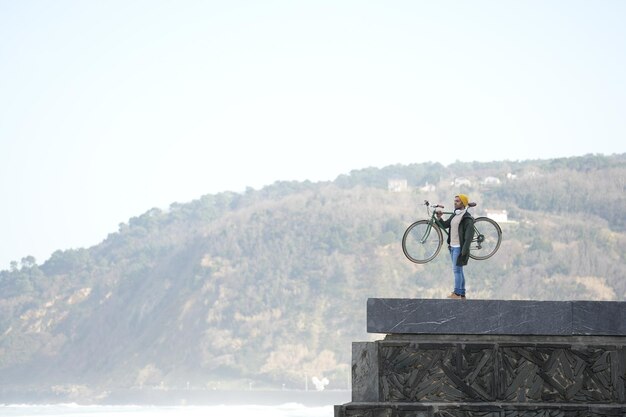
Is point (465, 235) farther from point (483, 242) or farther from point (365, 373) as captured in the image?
point (483, 242)

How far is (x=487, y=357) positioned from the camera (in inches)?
637

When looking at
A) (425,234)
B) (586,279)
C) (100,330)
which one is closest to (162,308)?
(100,330)

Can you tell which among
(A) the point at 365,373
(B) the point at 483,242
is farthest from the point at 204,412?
(A) the point at 365,373

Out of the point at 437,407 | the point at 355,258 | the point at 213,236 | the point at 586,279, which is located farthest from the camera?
the point at 213,236

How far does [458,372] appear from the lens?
16.2 metres

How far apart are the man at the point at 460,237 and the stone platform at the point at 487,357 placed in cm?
188

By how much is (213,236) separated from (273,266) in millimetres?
11718

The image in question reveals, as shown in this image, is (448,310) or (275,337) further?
(275,337)

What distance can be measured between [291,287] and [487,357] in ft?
541

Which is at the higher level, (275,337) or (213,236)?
(213,236)

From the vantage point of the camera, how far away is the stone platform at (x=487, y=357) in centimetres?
1609

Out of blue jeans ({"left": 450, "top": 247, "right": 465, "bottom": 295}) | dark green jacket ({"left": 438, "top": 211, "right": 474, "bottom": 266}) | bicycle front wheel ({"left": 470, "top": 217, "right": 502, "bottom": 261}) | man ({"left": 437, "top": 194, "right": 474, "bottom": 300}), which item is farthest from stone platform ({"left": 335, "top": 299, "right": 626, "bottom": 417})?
bicycle front wheel ({"left": 470, "top": 217, "right": 502, "bottom": 261})

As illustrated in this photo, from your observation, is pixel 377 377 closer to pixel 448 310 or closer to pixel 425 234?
pixel 448 310

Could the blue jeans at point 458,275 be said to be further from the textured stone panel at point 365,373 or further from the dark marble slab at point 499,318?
the textured stone panel at point 365,373
